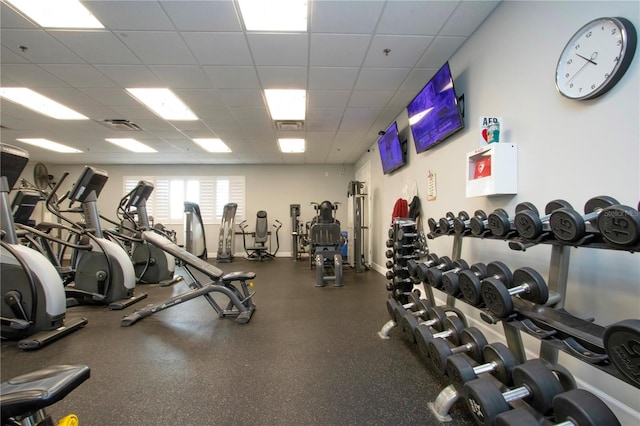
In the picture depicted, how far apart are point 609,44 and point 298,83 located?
2.58m

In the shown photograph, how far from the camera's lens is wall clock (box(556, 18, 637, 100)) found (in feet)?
4.02

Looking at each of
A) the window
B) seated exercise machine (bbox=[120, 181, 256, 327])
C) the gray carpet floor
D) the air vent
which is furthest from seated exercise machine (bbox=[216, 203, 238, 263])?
seated exercise machine (bbox=[120, 181, 256, 327])

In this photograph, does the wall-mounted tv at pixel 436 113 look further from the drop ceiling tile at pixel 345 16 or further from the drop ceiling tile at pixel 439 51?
the drop ceiling tile at pixel 345 16

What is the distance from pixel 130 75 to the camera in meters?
2.99

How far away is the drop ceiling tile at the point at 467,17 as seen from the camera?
201 centimetres

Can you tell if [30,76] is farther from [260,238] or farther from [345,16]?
[260,238]

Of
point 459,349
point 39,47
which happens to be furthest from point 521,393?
point 39,47

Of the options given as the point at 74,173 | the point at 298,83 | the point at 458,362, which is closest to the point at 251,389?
the point at 458,362

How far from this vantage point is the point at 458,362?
4.39ft

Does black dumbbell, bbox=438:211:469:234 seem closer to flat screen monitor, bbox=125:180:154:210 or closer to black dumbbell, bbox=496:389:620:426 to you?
black dumbbell, bbox=496:389:620:426

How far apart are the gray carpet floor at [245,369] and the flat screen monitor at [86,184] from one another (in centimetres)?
133

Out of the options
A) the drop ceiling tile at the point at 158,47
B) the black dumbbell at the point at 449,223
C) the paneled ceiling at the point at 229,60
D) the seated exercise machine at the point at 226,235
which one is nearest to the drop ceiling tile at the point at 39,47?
the paneled ceiling at the point at 229,60

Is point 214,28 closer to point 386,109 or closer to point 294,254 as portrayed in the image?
point 386,109

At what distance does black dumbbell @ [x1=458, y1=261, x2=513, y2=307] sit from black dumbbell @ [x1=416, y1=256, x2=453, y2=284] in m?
0.45
